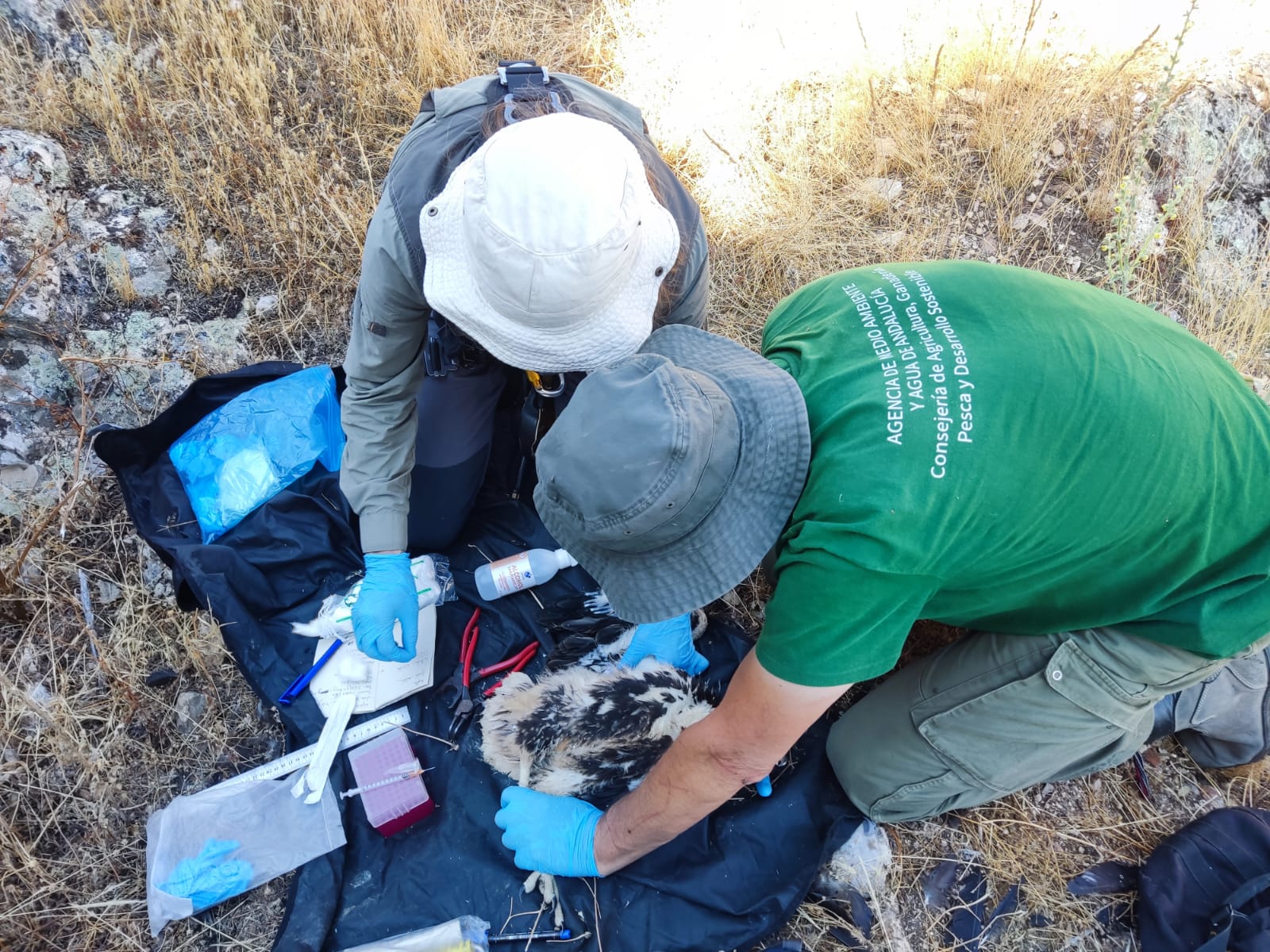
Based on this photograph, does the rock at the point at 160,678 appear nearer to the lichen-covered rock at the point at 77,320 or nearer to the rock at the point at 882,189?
the lichen-covered rock at the point at 77,320

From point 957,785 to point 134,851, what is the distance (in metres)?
2.22

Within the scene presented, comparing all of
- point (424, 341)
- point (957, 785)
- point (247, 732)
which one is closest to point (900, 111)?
point (424, 341)

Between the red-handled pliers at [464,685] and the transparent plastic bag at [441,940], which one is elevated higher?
the red-handled pliers at [464,685]

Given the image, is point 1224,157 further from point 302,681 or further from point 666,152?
point 302,681

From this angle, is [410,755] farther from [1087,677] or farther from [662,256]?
[1087,677]

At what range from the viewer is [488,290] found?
1.58 meters

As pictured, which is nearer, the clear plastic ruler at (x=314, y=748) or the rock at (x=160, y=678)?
the clear plastic ruler at (x=314, y=748)

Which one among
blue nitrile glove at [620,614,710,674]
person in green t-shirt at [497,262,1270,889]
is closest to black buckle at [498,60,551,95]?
person in green t-shirt at [497,262,1270,889]

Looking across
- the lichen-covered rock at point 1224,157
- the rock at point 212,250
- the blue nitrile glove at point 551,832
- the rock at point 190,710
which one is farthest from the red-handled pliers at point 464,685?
the lichen-covered rock at point 1224,157

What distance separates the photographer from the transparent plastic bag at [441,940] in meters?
1.89

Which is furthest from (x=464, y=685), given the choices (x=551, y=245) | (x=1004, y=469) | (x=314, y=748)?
(x=1004, y=469)

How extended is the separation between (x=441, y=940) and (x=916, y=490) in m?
1.65

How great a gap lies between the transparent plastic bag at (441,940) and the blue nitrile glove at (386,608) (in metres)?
0.72

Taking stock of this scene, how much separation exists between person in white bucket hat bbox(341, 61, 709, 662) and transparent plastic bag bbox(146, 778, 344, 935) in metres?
0.47
